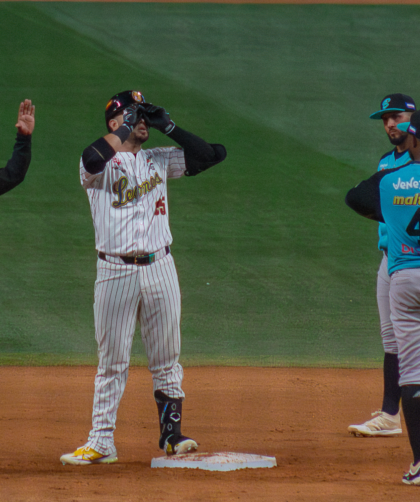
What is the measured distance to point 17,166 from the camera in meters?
3.05

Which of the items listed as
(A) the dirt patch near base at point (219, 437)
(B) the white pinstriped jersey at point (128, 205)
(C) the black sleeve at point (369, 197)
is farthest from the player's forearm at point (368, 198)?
(A) the dirt patch near base at point (219, 437)

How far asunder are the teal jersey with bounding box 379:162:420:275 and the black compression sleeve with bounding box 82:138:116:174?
1.14 meters

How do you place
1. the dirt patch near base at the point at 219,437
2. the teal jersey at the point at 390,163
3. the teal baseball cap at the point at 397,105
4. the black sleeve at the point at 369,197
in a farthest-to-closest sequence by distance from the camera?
1. the teal baseball cap at the point at 397,105
2. the teal jersey at the point at 390,163
3. the black sleeve at the point at 369,197
4. the dirt patch near base at the point at 219,437

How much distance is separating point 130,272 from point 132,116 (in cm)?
68

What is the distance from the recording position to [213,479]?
107 inches

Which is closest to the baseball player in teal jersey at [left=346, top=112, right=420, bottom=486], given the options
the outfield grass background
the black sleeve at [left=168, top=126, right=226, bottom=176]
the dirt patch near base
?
the dirt patch near base

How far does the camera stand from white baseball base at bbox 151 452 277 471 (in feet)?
9.47

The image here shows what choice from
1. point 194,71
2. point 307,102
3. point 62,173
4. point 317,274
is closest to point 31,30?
point 194,71

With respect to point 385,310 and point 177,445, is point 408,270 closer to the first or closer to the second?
point 385,310

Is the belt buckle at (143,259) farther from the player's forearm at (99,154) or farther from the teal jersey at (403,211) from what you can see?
the teal jersey at (403,211)

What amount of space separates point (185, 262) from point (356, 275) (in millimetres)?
2301

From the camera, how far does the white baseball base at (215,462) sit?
289cm

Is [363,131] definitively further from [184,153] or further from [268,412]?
[184,153]

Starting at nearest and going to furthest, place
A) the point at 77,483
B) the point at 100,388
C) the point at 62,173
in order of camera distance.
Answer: the point at 77,483
the point at 100,388
the point at 62,173
